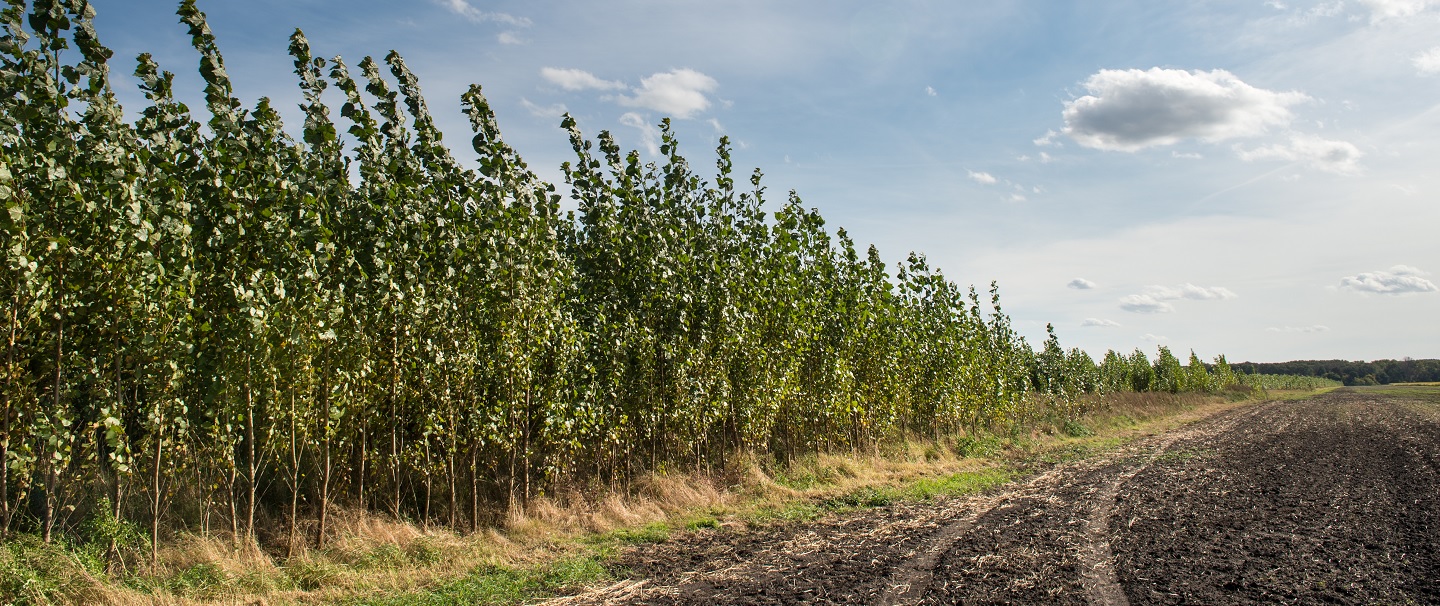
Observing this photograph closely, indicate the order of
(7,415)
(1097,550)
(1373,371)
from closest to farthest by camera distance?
(7,415) < (1097,550) < (1373,371)

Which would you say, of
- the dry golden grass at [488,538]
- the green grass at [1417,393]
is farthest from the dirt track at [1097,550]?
the green grass at [1417,393]

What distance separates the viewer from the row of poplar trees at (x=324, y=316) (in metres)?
6.57

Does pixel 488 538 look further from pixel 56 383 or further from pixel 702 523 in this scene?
pixel 56 383

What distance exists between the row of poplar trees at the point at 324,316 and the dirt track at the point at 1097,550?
284cm

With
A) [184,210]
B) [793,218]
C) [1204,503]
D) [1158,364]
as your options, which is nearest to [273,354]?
[184,210]

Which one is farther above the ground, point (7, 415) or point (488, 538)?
point (7, 415)

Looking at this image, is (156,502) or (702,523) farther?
(702,523)

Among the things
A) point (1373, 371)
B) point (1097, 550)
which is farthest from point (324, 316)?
point (1373, 371)

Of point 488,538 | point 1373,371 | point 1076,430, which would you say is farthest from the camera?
point 1373,371

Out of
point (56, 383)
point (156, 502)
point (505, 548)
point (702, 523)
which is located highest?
point (56, 383)

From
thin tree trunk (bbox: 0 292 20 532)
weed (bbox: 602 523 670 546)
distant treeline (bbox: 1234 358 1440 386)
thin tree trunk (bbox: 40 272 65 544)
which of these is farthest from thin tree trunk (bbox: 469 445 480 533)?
distant treeline (bbox: 1234 358 1440 386)

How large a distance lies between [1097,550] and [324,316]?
27.1ft

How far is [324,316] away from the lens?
7629 mm

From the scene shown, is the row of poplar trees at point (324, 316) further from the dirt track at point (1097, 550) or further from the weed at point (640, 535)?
the dirt track at point (1097, 550)
